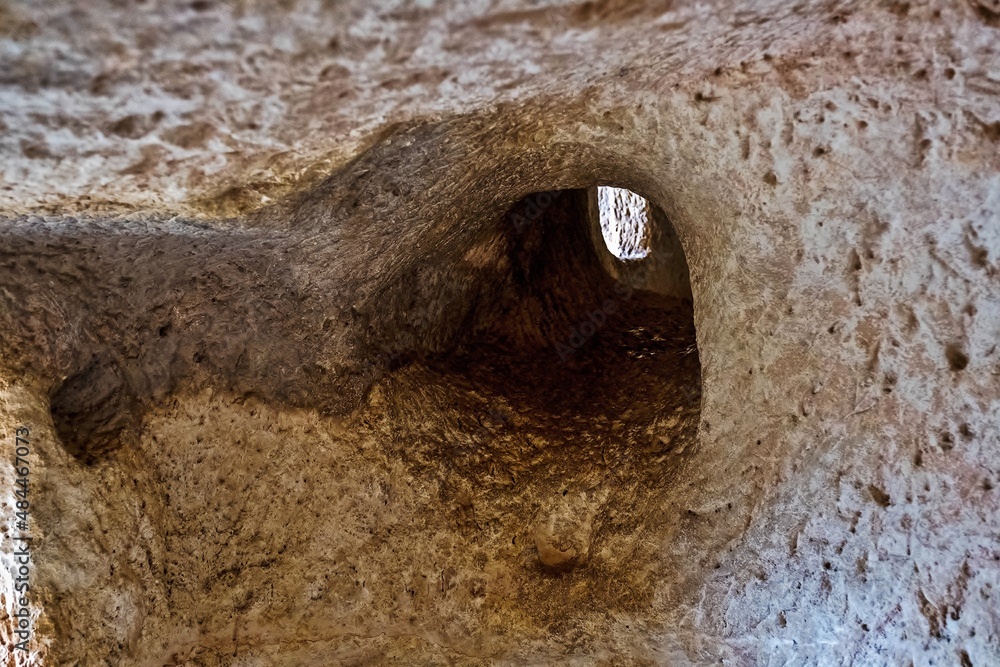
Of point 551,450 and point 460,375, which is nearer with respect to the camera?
point 551,450

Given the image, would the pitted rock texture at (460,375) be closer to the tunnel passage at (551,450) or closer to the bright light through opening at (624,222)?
the tunnel passage at (551,450)

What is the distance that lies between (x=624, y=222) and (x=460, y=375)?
2164mm

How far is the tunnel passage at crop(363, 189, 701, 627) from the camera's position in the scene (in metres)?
1.61

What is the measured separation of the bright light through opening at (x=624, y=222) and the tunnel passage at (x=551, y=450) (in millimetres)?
1497

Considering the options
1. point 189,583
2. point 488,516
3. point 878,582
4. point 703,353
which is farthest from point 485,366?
point 878,582

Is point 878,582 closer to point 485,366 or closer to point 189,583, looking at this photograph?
point 485,366

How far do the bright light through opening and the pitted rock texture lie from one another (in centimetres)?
186

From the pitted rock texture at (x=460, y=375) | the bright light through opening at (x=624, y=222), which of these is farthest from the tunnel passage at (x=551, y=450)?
Result: the bright light through opening at (x=624, y=222)

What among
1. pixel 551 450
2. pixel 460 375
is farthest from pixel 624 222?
pixel 551 450

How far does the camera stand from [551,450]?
5.76 ft

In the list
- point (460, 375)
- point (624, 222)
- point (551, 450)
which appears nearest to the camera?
point (551, 450)

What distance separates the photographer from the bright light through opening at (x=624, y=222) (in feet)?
12.1

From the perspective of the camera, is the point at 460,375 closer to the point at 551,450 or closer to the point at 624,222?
the point at 551,450

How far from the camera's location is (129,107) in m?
0.94
